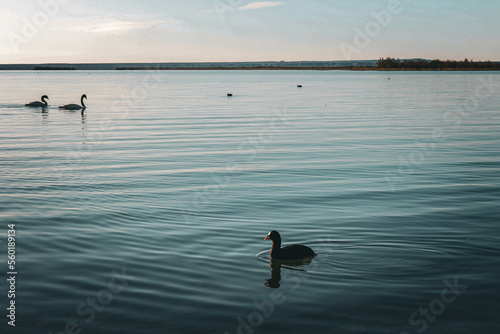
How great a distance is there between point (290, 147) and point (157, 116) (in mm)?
19430

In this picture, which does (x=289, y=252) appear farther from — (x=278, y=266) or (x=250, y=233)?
(x=250, y=233)

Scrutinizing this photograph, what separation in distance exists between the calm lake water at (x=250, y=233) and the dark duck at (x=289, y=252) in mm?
235

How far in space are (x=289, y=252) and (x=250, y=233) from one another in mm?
2422

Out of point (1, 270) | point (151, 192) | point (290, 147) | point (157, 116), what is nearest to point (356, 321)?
point (1, 270)

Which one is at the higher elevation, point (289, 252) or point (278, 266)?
point (289, 252)

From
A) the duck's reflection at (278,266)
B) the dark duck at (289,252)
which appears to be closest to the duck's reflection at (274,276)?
the duck's reflection at (278,266)

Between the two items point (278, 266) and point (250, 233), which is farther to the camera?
point (250, 233)

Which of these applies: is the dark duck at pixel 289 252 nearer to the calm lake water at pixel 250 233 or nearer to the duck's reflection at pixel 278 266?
the duck's reflection at pixel 278 266

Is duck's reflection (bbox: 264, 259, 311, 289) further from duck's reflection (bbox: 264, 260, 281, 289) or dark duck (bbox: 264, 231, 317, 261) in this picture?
dark duck (bbox: 264, 231, 317, 261)

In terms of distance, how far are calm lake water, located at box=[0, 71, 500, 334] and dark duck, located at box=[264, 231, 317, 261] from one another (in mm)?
235

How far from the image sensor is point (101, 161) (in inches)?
932

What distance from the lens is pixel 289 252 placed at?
11.2m

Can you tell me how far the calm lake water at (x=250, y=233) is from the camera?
29.7ft

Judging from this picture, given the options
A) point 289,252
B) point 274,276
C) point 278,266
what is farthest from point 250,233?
point 274,276
